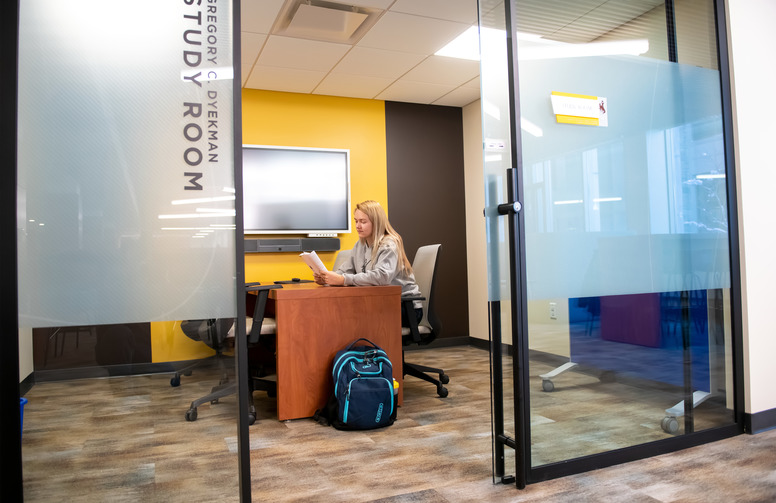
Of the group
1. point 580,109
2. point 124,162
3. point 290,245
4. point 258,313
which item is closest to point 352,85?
point 290,245

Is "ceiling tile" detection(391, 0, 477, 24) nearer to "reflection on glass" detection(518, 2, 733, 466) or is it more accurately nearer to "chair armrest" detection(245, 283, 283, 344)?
"reflection on glass" detection(518, 2, 733, 466)

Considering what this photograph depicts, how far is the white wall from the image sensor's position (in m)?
2.59

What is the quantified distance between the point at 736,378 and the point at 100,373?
2.65m

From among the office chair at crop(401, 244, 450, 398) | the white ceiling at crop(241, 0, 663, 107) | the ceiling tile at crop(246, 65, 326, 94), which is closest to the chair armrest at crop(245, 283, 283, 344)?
the office chair at crop(401, 244, 450, 398)

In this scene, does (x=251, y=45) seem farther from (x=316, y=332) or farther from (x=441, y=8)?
(x=316, y=332)

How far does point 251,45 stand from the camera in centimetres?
394

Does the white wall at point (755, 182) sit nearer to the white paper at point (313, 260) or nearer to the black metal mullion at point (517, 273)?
the black metal mullion at point (517, 273)

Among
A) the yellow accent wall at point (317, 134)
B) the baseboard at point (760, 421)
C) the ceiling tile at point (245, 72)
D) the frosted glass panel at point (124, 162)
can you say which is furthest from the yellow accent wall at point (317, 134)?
the baseboard at point (760, 421)

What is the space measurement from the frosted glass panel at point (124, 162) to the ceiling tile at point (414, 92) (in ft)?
11.2

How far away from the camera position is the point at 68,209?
1540 millimetres

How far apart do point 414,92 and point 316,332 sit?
2.96 metres

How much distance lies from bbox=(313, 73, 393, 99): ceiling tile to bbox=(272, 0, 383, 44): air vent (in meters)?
0.77

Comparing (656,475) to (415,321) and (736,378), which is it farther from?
(415,321)

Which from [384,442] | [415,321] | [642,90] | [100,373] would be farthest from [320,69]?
[100,373]
